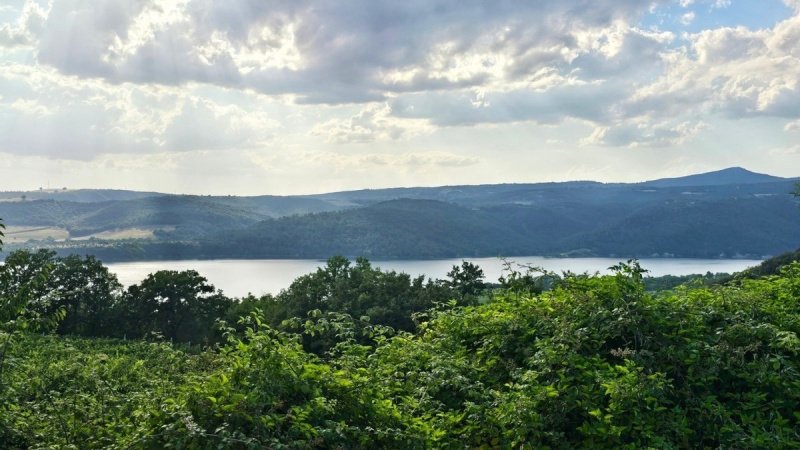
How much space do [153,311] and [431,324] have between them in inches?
1847

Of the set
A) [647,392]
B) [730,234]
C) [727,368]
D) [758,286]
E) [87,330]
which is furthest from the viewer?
[730,234]

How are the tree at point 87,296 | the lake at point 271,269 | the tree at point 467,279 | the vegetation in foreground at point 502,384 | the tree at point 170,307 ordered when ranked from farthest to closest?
1. the lake at point 271,269
2. the tree at point 170,307
3. the tree at point 87,296
4. the tree at point 467,279
5. the vegetation in foreground at point 502,384

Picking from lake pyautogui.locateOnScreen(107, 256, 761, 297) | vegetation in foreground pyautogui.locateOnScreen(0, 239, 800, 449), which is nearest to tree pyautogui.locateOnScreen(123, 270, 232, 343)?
lake pyautogui.locateOnScreen(107, 256, 761, 297)

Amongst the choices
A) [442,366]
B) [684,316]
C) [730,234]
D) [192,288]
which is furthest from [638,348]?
[730,234]

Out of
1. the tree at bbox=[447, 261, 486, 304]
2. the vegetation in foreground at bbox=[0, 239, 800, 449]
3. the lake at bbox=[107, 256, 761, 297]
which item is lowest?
the lake at bbox=[107, 256, 761, 297]

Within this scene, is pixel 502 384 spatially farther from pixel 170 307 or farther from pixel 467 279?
pixel 170 307

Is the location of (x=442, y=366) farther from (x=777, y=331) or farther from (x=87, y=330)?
(x=87, y=330)

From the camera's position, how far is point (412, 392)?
6.87 meters

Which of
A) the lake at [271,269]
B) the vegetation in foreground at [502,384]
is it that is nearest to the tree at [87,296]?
the lake at [271,269]

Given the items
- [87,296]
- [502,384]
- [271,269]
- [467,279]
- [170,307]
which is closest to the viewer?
[502,384]

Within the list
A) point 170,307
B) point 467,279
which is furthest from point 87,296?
point 467,279

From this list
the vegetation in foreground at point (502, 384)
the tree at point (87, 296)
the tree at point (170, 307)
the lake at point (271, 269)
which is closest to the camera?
the vegetation in foreground at point (502, 384)

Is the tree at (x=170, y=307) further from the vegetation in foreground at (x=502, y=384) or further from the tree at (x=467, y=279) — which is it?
the vegetation in foreground at (x=502, y=384)

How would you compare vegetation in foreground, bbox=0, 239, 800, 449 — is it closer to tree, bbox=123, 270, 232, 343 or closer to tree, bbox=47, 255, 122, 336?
tree, bbox=123, 270, 232, 343
